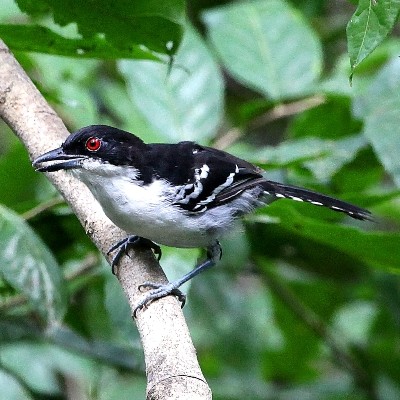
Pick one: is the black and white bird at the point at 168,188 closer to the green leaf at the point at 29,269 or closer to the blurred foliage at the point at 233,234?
the blurred foliage at the point at 233,234

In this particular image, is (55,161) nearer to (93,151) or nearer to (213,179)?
(93,151)

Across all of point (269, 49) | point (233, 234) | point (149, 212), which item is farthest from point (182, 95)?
point (149, 212)

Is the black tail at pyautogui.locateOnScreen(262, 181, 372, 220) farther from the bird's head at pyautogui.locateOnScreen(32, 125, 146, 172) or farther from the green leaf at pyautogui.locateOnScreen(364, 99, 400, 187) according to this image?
the bird's head at pyautogui.locateOnScreen(32, 125, 146, 172)

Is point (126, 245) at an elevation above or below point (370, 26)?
above

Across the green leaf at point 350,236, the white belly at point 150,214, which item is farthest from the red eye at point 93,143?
the green leaf at point 350,236

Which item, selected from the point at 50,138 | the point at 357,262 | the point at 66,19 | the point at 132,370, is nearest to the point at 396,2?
the point at 66,19
